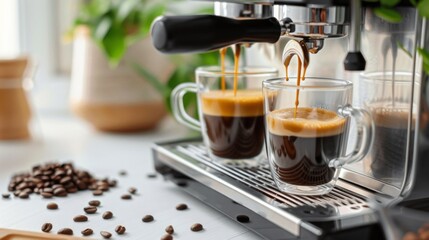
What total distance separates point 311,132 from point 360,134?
46mm

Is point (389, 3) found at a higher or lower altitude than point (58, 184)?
higher

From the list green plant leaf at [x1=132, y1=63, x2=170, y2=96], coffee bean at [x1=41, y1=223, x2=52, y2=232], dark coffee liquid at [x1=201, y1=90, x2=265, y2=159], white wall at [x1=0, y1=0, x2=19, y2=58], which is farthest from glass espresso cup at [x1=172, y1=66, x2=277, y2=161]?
white wall at [x1=0, y1=0, x2=19, y2=58]

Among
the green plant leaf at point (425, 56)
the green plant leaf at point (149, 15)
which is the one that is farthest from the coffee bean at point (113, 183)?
the green plant leaf at point (425, 56)

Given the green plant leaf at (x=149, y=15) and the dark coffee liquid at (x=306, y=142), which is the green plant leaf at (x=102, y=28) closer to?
the green plant leaf at (x=149, y=15)

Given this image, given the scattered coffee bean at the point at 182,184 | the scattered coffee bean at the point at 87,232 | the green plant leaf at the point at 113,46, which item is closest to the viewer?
the scattered coffee bean at the point at 87,232

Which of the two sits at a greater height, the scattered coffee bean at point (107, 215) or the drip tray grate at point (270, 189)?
the drip tray grate at point (270, 189)

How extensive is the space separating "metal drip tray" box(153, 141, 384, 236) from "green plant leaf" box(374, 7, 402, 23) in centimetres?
17

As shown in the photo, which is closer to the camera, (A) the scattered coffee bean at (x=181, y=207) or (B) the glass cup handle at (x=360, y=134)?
(B) the glass cup handle at (x=360, y=134)

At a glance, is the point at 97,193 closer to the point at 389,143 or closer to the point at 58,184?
the point at 58,184

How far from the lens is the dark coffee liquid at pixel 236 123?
0.76 meters

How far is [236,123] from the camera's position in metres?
0.76

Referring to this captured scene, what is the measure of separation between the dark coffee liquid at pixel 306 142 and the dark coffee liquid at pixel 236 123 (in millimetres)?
102

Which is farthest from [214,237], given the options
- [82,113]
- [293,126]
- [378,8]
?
[82,113]

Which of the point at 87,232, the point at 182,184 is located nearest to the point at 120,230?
the point at 87,232
